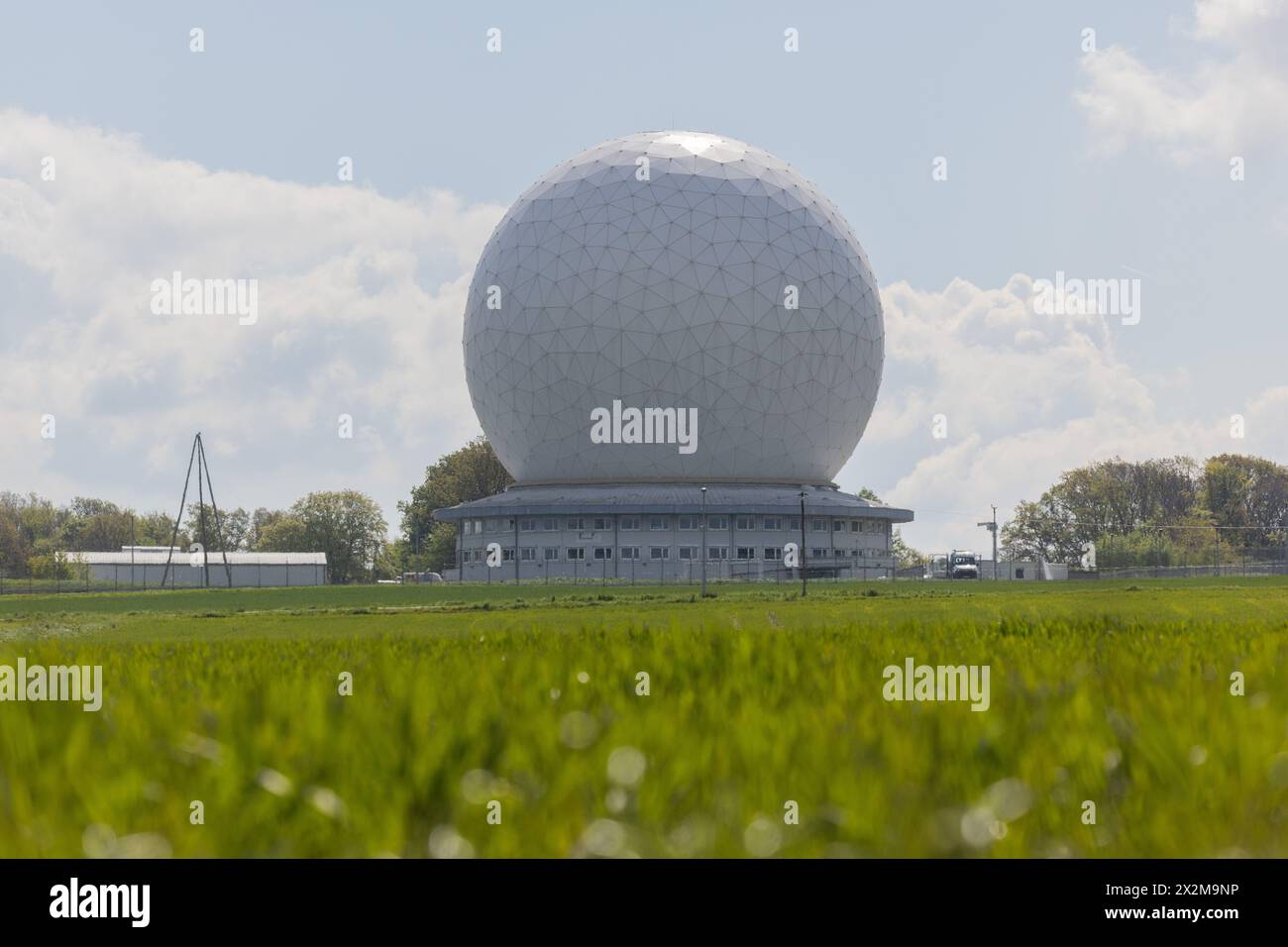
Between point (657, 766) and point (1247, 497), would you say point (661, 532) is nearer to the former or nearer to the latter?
point (1247, 497)

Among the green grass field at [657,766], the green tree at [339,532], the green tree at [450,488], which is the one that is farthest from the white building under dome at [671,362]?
the green grass field at [657,766]

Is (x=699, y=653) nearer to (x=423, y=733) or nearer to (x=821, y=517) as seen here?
(x=423, y=733)

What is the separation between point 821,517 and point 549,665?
7313 cm

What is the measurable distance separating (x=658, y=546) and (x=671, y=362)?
1198 cm

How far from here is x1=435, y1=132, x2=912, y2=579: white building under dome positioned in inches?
2778

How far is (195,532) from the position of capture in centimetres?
14250

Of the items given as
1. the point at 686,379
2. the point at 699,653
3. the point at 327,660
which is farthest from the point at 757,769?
the point at 686,379

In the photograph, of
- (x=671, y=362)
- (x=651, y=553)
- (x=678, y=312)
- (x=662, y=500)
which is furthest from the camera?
(x=651, y=553)

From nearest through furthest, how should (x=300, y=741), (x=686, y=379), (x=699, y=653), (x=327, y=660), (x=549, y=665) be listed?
(x=300, y=741)
(x=549, y=665)
(x=699, y=653)
(x=327, y=660)
(x=686, y=379)

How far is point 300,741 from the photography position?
4.12 m

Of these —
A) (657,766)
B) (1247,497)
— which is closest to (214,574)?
(1247,497)

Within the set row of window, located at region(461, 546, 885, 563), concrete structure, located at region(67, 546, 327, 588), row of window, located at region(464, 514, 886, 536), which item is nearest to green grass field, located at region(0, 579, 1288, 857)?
row of window, located at region(464, 514, 886, 536)

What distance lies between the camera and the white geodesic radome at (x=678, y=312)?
231ft

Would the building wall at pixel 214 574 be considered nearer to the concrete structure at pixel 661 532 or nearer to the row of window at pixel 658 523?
the concrete structure at pixel 661 532
